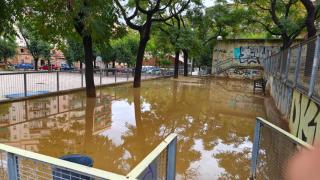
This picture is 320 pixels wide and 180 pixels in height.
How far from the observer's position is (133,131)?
23.1ft

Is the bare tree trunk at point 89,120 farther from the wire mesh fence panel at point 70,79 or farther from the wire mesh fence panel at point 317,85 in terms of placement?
the wire mesh fence panel at point 317,85

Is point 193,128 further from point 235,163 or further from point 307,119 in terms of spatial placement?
point 307,119

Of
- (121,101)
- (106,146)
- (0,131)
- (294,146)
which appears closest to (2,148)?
(294,146)

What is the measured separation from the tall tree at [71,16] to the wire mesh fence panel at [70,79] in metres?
4.81

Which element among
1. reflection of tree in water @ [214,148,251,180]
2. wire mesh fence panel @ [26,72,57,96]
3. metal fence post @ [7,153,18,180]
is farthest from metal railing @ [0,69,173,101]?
metal fence post @ [7,153,18,180]

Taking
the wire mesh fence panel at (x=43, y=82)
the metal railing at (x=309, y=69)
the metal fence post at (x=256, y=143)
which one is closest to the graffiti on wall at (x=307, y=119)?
the metal railing at (x=309, y=69)

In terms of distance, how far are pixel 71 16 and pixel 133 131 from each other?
453 centimetres

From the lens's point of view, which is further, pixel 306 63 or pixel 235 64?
pixel 235 64

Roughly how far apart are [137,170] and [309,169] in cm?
162

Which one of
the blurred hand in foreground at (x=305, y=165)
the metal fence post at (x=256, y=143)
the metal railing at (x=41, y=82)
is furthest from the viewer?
the metal railing at (x=41, y=82)

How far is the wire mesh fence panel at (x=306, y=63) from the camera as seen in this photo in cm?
568

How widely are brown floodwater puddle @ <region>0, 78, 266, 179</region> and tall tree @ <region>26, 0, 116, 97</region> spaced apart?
2.94 metres

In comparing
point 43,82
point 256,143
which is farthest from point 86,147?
point 43,82

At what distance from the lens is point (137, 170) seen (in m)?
1.73
